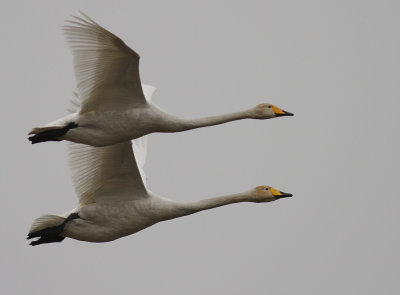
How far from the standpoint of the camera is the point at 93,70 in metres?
26.2

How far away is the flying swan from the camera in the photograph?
27.4 metres

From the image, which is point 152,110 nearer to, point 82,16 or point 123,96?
point 123,96

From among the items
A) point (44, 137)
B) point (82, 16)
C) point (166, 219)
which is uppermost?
point (82, 16)

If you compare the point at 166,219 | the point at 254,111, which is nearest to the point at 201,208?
the point at 166,219

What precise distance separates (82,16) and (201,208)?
5.02 metres

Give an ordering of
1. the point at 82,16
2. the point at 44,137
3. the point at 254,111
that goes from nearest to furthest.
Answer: the point at 82,16 < the point at 44,137 < the point at 254,111

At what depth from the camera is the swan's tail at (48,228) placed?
91.1ft

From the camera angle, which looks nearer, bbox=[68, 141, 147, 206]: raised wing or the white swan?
the white swan

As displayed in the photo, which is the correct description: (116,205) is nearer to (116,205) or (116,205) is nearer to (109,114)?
Answer: (116,205)

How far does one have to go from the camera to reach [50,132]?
26.7 meters

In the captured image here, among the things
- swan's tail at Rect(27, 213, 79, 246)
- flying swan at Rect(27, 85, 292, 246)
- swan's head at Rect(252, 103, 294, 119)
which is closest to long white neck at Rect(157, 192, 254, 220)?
flying swan at Rect(27, 85, 292, 246)

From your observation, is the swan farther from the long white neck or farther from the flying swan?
the long white neck

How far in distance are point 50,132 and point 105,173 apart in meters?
2.03

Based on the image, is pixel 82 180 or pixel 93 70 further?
pixel 82 180
